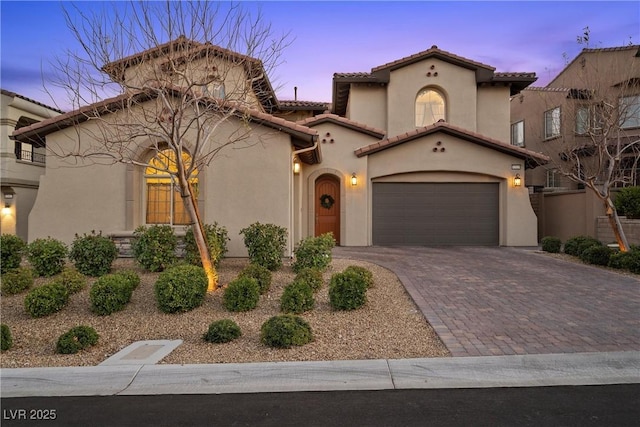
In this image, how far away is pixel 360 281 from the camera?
712 cm

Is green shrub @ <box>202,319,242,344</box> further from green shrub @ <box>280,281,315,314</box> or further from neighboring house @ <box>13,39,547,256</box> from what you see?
neighboring house @ <box>13,39,547,256</box>

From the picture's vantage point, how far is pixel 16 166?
16516 millimetres

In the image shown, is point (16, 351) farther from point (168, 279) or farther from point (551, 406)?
point (551, 406)

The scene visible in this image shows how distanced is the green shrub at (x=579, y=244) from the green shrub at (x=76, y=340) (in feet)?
40.2

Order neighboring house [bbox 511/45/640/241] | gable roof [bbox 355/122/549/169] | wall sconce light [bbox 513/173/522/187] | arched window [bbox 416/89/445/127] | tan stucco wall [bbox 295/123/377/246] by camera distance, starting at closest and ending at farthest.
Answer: neighboring house [bbox 511/45/640/241]
gable roof [bbox 355/122/549/169]
wall sconce light [bbox 513/173/522/187]
tan stucco wall [bbox 295/123/377/246]
arched window [bbox 416/89/445/127]

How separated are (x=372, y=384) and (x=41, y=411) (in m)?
3.22

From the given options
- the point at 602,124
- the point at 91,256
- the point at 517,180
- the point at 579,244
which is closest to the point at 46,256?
the point at 91,256

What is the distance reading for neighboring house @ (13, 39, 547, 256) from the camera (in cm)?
1095

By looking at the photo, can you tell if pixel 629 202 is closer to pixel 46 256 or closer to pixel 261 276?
pixel 261 276

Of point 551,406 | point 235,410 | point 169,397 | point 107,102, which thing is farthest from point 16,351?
point 551,406

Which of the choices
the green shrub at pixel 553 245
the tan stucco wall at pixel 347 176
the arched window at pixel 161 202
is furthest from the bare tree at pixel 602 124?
the arched window at pixel 161 202

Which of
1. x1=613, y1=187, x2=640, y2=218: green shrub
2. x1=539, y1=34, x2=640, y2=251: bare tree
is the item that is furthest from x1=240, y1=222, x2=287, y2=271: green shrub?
x1=613, y1=187, x2=640, y2=218: green shrub

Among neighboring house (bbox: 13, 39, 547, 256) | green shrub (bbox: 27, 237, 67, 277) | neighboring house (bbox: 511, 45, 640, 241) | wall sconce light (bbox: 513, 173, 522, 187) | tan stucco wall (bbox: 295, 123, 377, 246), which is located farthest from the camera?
tan stucco wall (bbox: 295, 123, 377, 246)

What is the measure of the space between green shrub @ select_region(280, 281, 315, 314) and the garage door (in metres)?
9.74
